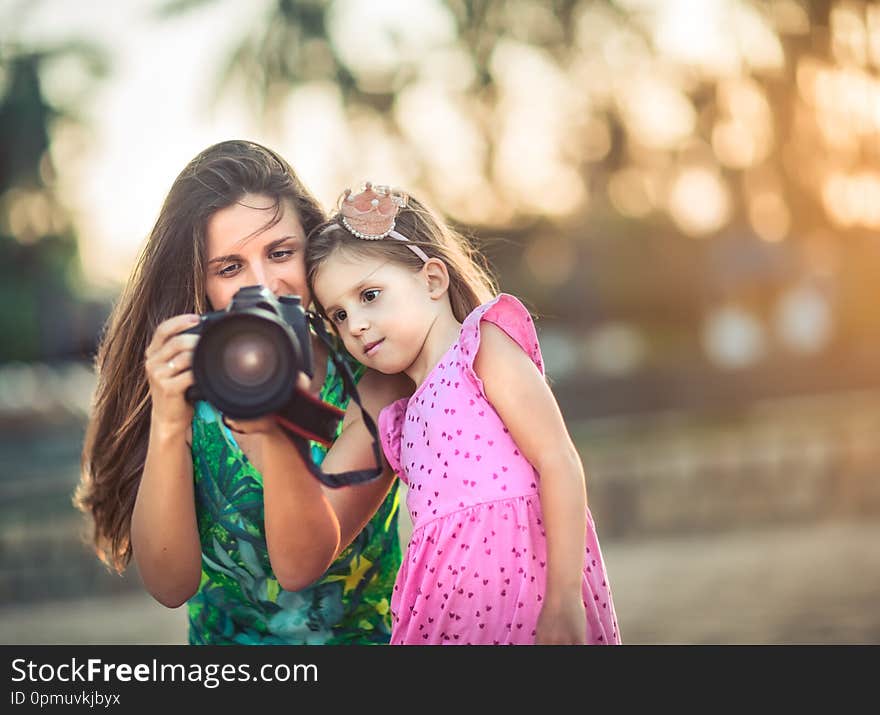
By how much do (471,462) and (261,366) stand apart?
1.64ft

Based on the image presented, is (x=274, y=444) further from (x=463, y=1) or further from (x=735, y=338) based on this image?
(x=735, y=338)

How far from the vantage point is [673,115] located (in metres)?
19.0

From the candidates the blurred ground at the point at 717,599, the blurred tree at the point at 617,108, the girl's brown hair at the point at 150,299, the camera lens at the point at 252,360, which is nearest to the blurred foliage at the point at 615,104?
the blurred tree at the point at 617,108

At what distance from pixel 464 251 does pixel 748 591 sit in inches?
226

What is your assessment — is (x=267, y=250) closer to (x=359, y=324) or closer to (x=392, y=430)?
(x=359, y=324)

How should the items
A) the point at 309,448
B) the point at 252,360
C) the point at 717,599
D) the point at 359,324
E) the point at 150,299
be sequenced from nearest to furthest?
the point at 252,360 → the point at 309,448 → the point at 359,324 → the point at 150,299 → the point at 717,599

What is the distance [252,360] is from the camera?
191 cm

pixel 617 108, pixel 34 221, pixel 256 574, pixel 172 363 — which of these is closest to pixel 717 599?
pixel 256 574

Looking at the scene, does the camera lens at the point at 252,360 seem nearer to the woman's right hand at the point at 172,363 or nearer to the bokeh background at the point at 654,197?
the woman's right hand at the point at 172,363

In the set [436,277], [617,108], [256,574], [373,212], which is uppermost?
[617,108]

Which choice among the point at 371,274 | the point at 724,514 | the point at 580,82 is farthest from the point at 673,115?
the point at 371,274

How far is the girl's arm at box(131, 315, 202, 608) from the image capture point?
2055mm

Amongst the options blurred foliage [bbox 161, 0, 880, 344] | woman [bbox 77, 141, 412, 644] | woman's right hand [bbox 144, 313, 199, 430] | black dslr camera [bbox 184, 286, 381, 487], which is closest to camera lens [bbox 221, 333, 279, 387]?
black dslr camera [bbox 184, 286, 381, 487]
